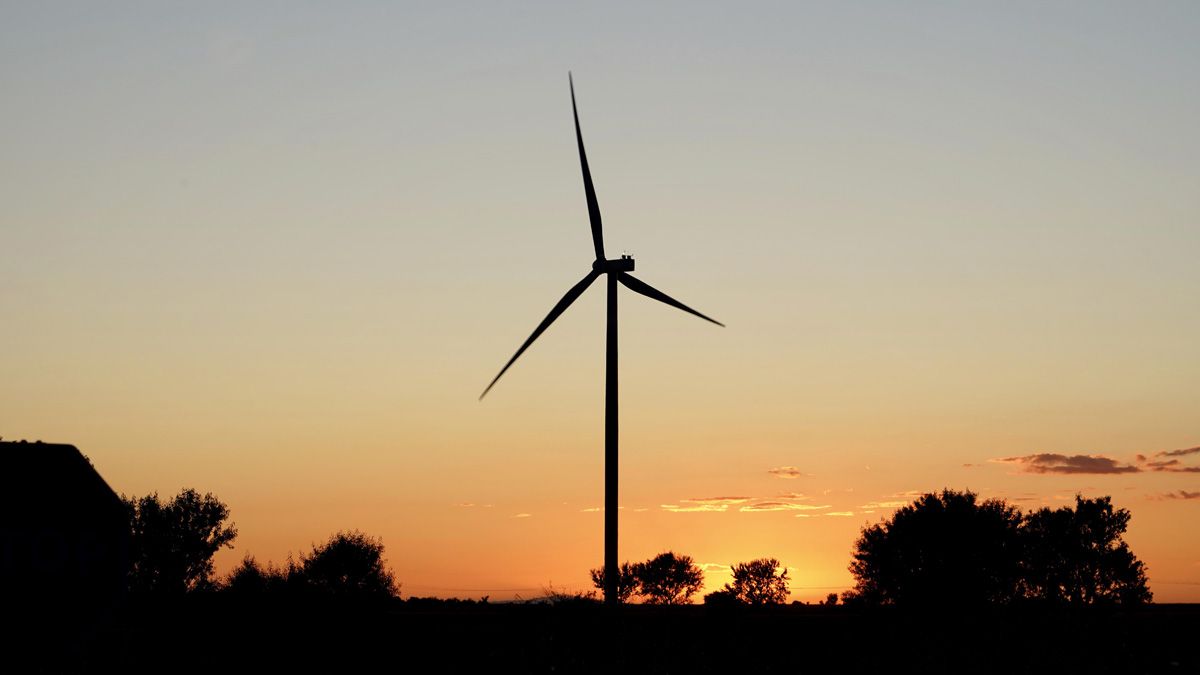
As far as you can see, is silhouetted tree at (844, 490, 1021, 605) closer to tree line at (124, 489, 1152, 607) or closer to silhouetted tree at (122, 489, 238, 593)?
tree line at (124, 489, 1152, 607)

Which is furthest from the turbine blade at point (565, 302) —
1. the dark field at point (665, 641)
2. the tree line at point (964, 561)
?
the tree line at point (964, 561)

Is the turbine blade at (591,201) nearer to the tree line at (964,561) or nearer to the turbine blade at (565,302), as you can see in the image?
the turbine blade at (565,302)

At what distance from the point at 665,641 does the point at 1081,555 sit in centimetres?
9610

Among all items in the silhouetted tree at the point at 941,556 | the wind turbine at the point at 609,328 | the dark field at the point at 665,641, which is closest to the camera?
the dark field at the point at 665,641

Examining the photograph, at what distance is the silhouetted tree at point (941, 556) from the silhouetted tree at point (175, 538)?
6601cm

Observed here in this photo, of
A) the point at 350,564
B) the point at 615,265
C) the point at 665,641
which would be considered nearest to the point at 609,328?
the point at 615,265

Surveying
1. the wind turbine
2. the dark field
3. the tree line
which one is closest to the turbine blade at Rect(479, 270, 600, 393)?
the wind turbine

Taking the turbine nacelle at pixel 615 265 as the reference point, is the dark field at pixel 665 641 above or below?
below

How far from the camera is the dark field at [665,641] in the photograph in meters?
36.5

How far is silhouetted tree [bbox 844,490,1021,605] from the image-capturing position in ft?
383

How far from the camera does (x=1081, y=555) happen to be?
123562 mm

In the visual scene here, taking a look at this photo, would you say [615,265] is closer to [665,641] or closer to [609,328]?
[609,328]

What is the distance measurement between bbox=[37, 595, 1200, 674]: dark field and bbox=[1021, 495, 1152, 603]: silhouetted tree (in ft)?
253

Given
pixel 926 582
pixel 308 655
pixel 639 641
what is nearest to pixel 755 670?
pixel 639 641
